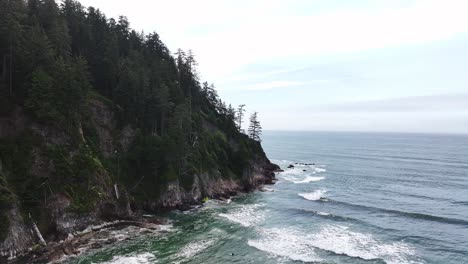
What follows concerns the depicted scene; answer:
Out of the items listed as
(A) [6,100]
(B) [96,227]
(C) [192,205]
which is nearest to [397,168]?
(C) [192,205]

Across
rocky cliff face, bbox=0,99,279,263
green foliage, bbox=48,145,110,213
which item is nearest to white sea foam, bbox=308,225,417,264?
rocky cliff face, bbox=0,99,279,263

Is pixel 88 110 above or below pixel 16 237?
above

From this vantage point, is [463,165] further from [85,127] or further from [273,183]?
[85,127]

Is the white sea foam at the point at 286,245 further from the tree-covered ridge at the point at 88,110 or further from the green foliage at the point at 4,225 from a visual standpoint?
the green foliage at the point at 4,225

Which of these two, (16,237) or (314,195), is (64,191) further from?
(314,195)

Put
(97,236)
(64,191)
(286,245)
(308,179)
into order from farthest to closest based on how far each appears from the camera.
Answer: (308,179)
(64,191)
(286,245)
(97,236)

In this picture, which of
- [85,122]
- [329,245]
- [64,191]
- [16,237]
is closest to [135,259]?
[16,237]

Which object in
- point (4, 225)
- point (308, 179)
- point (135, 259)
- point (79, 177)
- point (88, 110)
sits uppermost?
point (88, 110)
